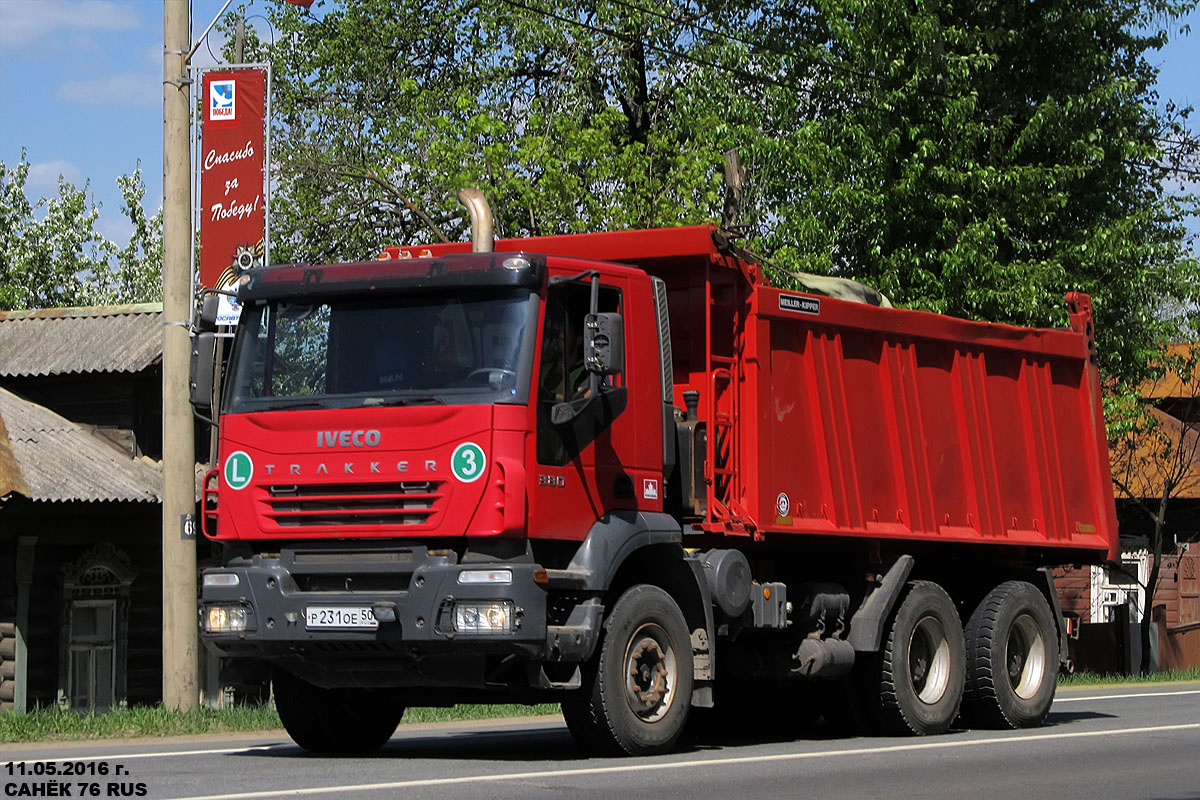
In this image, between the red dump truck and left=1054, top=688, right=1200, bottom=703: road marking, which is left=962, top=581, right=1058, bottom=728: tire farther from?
left=1054, top=688, right=1200, bottom=703: road marking

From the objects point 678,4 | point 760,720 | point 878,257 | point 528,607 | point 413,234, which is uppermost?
point 678,4

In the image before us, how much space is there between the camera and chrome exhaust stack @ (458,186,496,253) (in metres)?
12.1

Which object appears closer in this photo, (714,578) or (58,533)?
(714,578)

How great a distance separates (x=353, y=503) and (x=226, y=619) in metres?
1.13

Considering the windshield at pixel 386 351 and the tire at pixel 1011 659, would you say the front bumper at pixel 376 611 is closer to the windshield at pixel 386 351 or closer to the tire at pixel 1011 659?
the windshield at pixel 386 351

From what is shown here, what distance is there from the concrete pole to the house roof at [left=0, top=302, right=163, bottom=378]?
32.2 feet

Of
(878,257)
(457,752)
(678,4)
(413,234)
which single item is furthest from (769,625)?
(678,4)

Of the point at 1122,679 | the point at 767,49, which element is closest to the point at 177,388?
the point at 767,49

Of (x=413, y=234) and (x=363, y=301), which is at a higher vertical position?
(x=413, y=234)

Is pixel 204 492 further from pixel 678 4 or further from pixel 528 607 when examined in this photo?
pixel 678 4

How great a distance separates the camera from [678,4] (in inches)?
1390

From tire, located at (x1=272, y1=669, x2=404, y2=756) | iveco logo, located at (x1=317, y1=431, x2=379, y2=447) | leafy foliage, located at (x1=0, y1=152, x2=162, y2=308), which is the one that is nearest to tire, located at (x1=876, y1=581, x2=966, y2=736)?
tire, located at (x1=272, y1=669, x2=404, y2=756)

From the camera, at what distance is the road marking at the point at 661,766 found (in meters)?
9.11

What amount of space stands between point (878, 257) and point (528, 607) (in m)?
15.0
